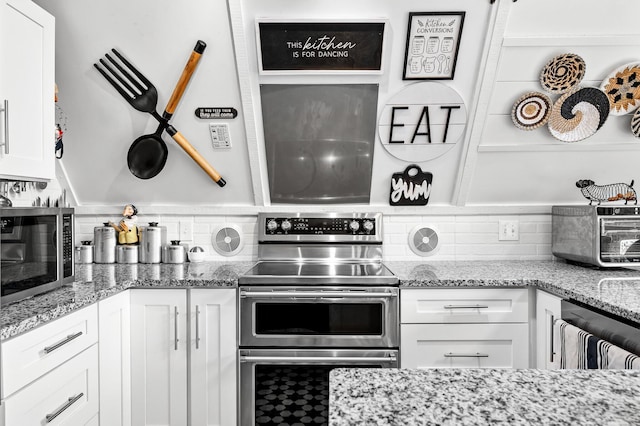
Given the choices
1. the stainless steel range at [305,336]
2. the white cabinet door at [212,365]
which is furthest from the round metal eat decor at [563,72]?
the white cabinet door at [212,365]

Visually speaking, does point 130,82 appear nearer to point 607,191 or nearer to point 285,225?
point 285,225

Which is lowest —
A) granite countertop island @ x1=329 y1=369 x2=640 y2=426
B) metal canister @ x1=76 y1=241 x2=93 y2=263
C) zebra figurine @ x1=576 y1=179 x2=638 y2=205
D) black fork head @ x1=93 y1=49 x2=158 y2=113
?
granite countertop island @ x1=329 y1=369 x2=640 y2=426

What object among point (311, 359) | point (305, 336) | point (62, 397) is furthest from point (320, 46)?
point (62, 397)

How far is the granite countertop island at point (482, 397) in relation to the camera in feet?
2.08

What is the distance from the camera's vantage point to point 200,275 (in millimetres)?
2182

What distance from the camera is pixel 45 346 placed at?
144cm

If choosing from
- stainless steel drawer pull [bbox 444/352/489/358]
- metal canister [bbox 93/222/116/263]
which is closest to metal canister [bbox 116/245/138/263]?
metal canister [bbox 93/222/116/263]

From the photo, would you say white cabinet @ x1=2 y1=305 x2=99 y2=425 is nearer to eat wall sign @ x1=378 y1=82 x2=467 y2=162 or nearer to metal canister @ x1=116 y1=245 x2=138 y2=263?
metal canister @ x1=116 y1=245 x2=138 y2=263

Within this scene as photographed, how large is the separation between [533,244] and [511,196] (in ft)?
1.08

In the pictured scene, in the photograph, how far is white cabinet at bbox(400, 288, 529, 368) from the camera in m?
2.08

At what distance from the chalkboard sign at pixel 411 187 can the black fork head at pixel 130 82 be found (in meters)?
1.43

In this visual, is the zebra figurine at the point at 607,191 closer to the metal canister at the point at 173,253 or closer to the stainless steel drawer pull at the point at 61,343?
the metal canister at the point at 173,253

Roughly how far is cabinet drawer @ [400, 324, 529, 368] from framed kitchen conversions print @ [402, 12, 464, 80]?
1.28 m

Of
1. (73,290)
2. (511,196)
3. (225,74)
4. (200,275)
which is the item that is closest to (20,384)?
(73,290)
